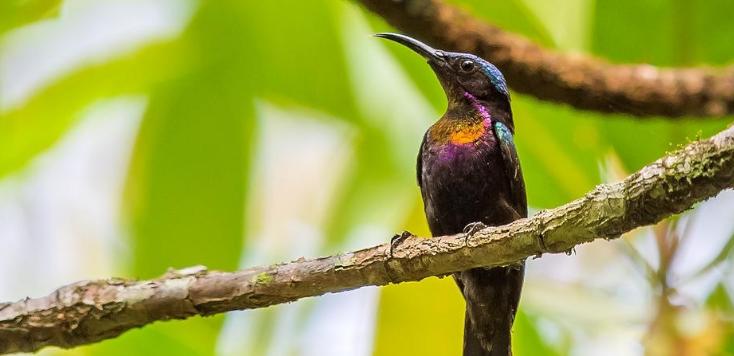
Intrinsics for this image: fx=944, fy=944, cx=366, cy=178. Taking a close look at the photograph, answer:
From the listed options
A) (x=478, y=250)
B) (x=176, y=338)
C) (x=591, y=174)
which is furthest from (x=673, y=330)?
(x=176, y=338)

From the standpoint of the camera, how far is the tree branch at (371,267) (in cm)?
181

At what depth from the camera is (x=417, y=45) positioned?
3.23 m

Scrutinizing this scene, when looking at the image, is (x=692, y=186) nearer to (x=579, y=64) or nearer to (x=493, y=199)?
(x=493, y=199)

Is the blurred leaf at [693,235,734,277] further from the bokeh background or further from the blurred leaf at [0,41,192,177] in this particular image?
the blurred leaf at [0,41,192,177]

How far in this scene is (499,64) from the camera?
3.51 metres

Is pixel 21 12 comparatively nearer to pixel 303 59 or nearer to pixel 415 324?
pixel 303 59

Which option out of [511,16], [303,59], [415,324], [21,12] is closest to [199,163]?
[303,59]

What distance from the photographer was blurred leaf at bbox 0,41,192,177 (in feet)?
13.8

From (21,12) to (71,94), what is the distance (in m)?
0.68

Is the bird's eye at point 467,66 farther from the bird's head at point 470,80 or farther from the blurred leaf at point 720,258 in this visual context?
the blurred leaf at point 720,258

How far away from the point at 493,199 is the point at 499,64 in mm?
732

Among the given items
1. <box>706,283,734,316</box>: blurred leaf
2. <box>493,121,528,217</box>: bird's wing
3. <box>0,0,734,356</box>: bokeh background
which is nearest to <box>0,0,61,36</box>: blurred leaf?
<box>0,0,734,356</box>: bokeh background

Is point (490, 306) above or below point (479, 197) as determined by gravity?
below

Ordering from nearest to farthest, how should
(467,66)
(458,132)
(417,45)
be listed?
(458,132) < (417,45) < (467,66)
